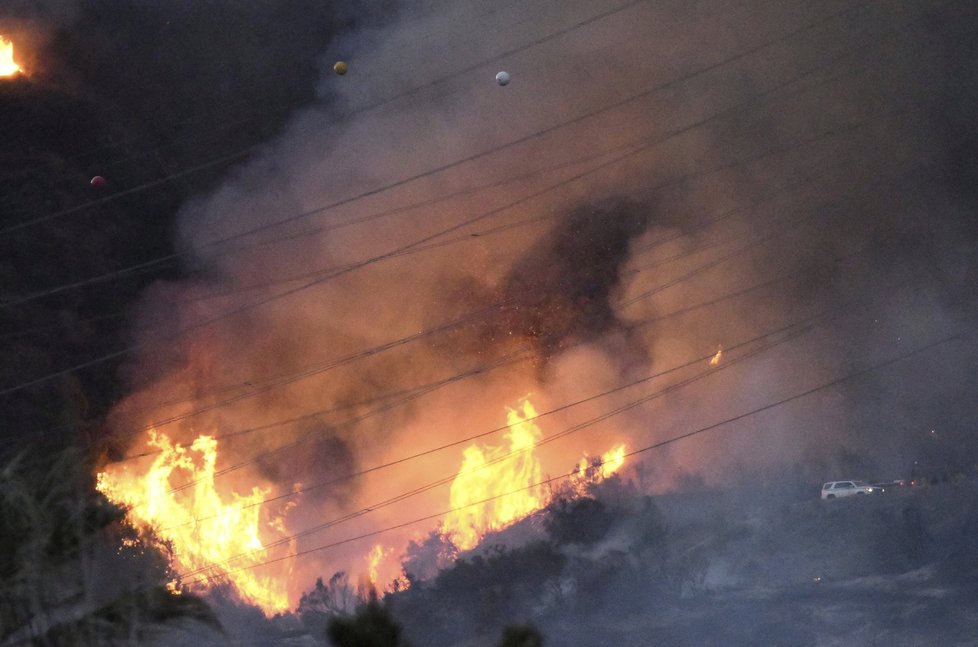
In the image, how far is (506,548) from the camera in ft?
123

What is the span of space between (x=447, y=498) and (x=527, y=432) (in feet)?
Result: 13.3

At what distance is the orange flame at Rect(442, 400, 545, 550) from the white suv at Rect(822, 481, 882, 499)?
38.9ft

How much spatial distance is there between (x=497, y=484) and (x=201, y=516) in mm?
11219

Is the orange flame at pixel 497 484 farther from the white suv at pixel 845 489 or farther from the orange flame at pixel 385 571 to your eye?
the white suv at pixel 845 489

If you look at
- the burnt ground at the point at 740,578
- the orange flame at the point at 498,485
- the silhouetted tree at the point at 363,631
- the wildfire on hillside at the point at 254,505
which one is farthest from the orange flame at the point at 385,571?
the silhouetted tree at the point at 363,631

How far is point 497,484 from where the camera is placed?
123 feet

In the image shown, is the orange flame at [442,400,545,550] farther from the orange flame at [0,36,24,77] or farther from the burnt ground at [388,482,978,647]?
the orange flame at [0,36,24,77]

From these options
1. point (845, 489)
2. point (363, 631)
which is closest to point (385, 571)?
point (845, 489)

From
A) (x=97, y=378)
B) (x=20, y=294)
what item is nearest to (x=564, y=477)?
(x=97, y=378)

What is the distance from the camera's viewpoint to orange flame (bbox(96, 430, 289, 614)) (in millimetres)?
31453

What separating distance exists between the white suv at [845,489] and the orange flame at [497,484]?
11871 millimetres

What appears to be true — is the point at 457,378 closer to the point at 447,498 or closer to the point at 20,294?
the point at 447,498

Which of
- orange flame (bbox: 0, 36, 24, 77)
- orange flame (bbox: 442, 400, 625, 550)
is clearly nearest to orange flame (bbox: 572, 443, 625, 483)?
orange flame (bbox: 442, 400, 625, 550)

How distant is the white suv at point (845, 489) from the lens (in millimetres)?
38562
